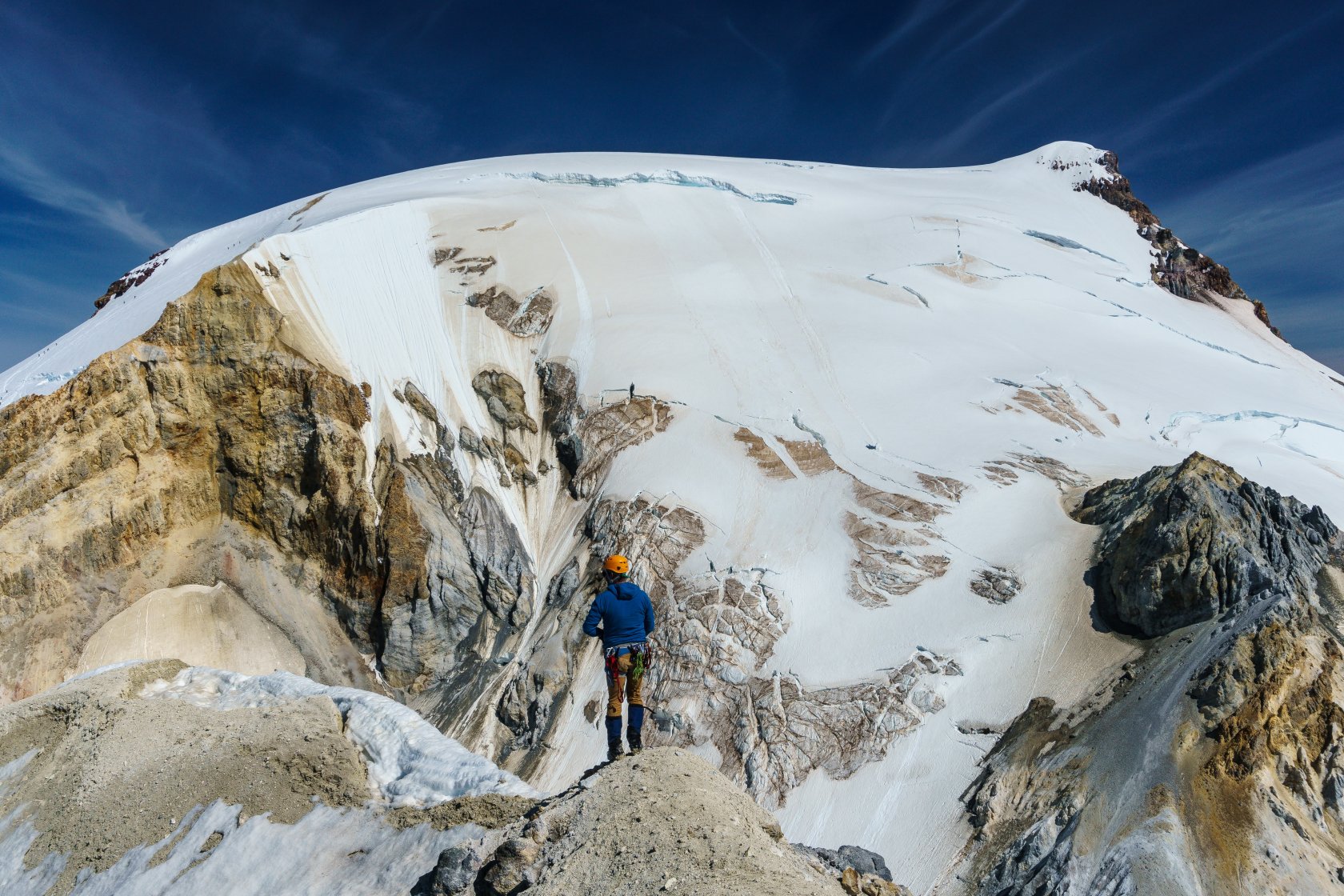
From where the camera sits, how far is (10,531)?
20578 millimetres

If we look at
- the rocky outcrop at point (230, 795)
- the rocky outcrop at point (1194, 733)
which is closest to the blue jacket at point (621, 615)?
the rocky outcrop at point (230, 795)

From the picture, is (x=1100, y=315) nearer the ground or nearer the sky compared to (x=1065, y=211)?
nearer the ground

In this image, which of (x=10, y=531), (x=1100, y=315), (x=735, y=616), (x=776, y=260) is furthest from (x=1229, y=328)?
(x=10, y=531)

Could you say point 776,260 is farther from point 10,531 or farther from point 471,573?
point 10,531

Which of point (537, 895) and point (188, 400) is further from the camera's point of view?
point (188, 400)

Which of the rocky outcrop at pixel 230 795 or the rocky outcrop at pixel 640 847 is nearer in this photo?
the rocky outcrop at pixel 640 847

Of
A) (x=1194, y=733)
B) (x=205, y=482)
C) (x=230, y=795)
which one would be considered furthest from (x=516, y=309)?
(x=1194, y=733)

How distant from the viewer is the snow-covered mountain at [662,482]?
16703 millimetres

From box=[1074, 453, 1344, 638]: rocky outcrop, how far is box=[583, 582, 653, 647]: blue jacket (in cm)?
1235

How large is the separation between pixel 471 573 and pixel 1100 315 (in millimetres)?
26614

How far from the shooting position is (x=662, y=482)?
73.9 feet

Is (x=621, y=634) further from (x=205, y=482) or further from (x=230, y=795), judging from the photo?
(x=205, y=482)

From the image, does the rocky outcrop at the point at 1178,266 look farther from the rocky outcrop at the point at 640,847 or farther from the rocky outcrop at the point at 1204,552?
the rocky outcrop at the point at 640,847

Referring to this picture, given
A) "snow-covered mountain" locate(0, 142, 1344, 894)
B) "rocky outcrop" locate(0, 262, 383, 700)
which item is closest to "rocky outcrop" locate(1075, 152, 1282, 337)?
"snow-covered mountain" locate(0, 142, 1344, 894)
